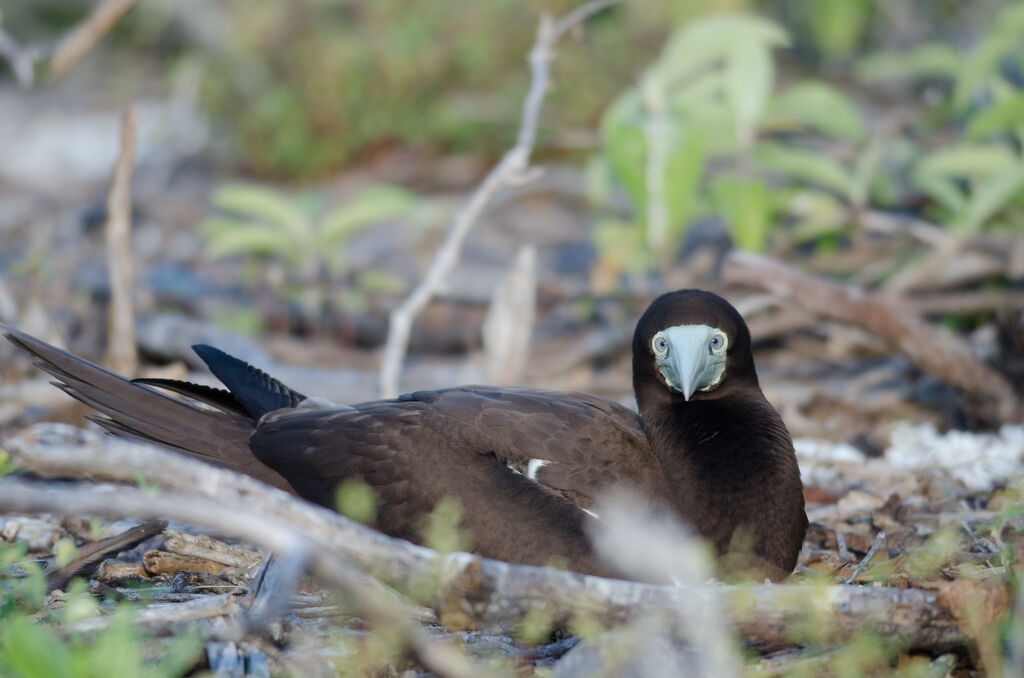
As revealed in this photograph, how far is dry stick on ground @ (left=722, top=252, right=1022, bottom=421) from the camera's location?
5.27 metres

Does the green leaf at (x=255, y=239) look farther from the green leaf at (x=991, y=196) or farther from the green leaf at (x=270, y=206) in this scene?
the green leaf at (x=991, y=196)

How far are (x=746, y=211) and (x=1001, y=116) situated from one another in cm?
146

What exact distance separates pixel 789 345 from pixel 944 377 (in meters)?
1.35

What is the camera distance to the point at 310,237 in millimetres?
6895

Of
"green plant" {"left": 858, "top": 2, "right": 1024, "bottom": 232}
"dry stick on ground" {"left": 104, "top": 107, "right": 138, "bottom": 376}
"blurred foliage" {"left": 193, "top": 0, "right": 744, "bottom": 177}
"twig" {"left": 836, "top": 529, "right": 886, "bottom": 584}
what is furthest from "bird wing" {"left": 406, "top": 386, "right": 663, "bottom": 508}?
"blurred foliage" {"left": 193, "top": 0, "right": 744, "bottom": 177}

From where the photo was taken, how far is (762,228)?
6.46 meters

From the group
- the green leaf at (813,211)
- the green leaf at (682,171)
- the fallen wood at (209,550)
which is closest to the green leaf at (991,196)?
the green leaf at (813,211)

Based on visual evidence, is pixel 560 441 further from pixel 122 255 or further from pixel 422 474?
pixel 122 255

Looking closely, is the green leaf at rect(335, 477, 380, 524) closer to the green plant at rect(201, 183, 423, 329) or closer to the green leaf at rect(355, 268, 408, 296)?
the green plant at rect(201, 183, 423, 329)

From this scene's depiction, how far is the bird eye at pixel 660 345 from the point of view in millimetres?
3871

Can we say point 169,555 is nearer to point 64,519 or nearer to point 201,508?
point 64,519

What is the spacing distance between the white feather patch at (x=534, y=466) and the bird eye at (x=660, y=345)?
64cm

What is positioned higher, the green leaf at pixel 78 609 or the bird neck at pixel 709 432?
the bird neck at pixel 709 432

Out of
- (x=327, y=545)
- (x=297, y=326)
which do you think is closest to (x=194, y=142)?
(x=297, y=326)
